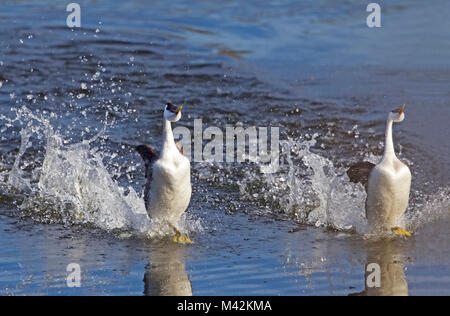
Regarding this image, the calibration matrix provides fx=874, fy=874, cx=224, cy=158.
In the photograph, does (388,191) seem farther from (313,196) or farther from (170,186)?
(170,186)

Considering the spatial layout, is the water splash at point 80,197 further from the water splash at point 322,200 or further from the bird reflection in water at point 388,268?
the bird reflection in water at point 388,268

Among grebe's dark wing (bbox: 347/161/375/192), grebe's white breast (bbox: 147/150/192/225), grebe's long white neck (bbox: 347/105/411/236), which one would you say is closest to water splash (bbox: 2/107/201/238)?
grebe's white breast (bbox: 147/150/192/225)

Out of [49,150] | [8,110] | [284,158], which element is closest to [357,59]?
[284,158]

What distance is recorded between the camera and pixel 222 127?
12008mm

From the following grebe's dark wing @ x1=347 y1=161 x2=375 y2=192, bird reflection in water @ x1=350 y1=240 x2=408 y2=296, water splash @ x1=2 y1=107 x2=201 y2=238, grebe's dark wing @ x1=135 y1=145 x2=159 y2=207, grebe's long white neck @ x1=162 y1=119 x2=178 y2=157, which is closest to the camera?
bird reflection in water @ x1=350 y1=240 x2=408 y2=296

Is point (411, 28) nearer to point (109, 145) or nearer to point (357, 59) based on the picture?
point (357, 59)

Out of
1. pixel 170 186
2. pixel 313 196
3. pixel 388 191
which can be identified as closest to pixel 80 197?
pixel 170 186

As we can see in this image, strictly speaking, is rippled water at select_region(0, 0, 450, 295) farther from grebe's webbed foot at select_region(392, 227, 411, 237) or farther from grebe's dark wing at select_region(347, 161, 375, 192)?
grebe's dark wing at select_region(347, 161, 375, 192)

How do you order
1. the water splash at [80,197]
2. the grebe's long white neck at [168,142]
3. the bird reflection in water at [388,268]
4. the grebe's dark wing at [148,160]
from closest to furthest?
the bird reflection in water at [388,268], the grebe's long white neck at [168,142], the grebe's dark wing at [148,160], the water splash at [80,197]

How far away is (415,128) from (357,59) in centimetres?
338

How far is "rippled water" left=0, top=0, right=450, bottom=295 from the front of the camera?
721 cm

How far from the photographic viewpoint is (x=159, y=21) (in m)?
17.8

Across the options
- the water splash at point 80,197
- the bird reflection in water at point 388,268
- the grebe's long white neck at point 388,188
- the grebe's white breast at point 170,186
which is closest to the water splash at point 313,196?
the grebe's long white neck at point 388,188

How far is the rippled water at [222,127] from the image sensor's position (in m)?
7.21
